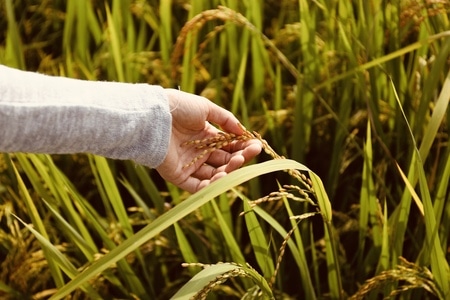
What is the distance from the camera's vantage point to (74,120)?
0.98m

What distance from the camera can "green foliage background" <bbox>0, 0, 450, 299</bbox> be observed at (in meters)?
1.20

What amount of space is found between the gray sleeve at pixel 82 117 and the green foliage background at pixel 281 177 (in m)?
0.15

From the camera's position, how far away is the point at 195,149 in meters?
1.20

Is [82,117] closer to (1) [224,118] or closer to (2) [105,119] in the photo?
(2) [105,119]

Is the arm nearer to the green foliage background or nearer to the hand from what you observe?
the hand

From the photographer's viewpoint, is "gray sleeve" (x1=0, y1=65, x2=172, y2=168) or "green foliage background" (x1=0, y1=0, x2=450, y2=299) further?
"green foliage background" (x1=0, y1=0, x2=450, y2=299)

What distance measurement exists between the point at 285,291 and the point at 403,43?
579 millimetres

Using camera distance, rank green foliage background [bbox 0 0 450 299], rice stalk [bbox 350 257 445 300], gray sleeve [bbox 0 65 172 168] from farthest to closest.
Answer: green foliage background [bbox 0 0 450 299] < rice stalk [bbox 350 257 445 300] < gray sleeve [bbox 0 65 172 168]

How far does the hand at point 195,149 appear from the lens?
111cm

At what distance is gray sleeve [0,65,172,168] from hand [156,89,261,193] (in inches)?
2.3

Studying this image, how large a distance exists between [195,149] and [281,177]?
34 cm

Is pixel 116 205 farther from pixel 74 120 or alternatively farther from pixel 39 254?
pixel 74 120

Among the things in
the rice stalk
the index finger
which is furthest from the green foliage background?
the index finger

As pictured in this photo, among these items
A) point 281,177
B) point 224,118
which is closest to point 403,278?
point 224,118
